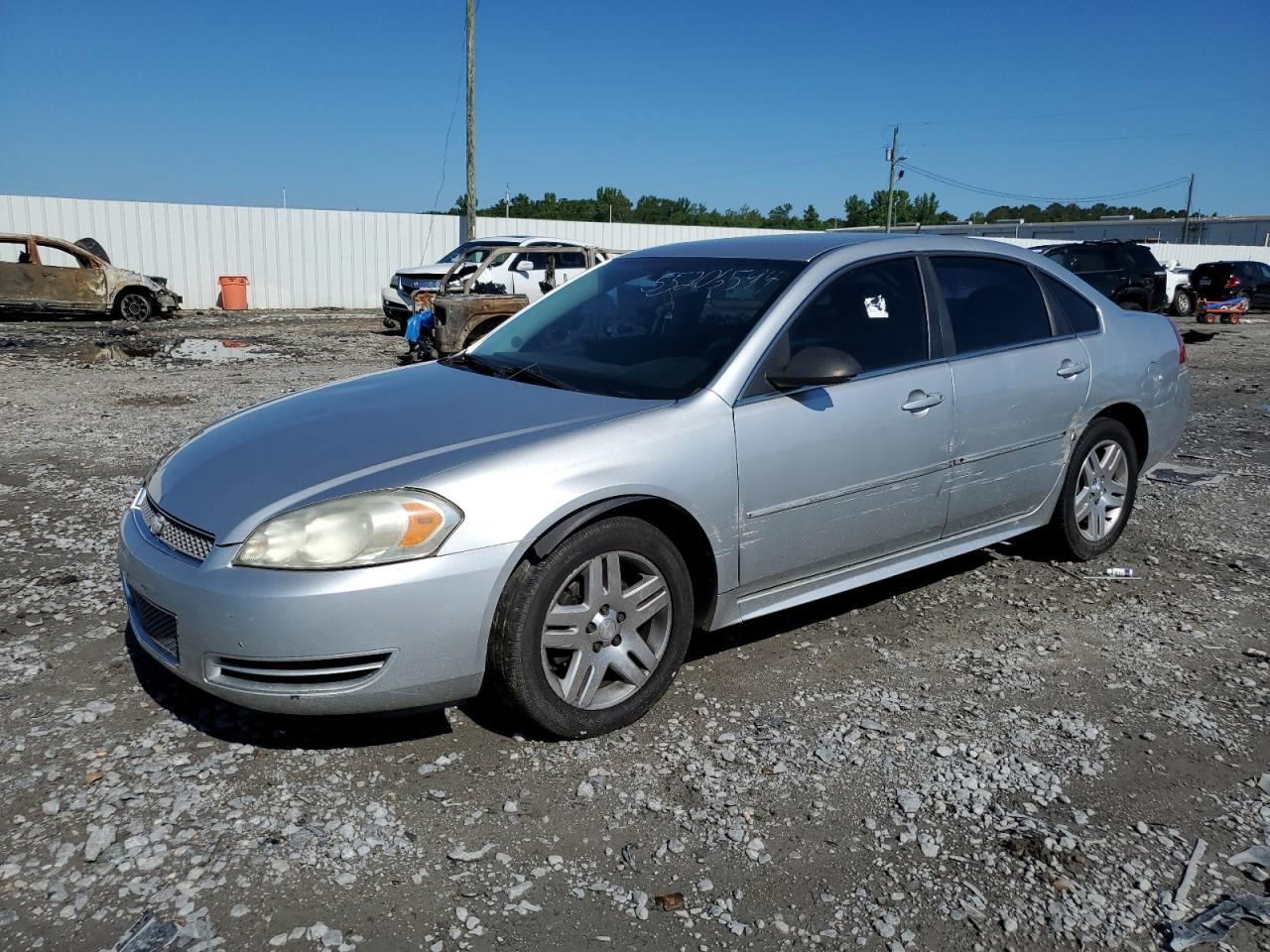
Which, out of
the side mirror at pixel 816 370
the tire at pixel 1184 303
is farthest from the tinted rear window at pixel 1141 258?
the side mirror at pixel 816 370

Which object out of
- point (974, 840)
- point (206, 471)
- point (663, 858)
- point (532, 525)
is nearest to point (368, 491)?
point (532, 525)

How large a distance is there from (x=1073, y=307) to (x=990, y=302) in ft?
2.11

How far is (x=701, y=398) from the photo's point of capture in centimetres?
348

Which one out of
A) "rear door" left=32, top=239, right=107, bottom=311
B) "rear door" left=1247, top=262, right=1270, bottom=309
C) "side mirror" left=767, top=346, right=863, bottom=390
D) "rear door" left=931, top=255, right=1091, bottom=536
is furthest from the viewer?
"rear door" left=1247, top=262, right=1270, bottom=309

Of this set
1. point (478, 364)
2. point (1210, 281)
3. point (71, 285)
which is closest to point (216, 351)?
point (71, 285)

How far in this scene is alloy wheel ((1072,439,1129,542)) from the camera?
16.4 ft

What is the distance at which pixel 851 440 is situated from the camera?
379cm

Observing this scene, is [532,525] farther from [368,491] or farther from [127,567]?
[127,567]

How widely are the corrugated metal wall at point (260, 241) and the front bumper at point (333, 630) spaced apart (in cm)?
2038

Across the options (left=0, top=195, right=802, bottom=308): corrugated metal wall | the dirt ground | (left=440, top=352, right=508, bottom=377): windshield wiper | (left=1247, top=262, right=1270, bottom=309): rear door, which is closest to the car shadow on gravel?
the dirt ground

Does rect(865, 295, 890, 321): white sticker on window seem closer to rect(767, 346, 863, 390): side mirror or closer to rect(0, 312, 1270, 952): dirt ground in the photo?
rect(767, 346, 863, 390): side mirror

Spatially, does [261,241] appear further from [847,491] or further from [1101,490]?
[847,491]

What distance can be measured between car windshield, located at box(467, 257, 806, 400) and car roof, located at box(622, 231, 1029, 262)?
7 centimetres

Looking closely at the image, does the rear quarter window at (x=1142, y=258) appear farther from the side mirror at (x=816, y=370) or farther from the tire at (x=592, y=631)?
the tire at (x=592, y=631)
